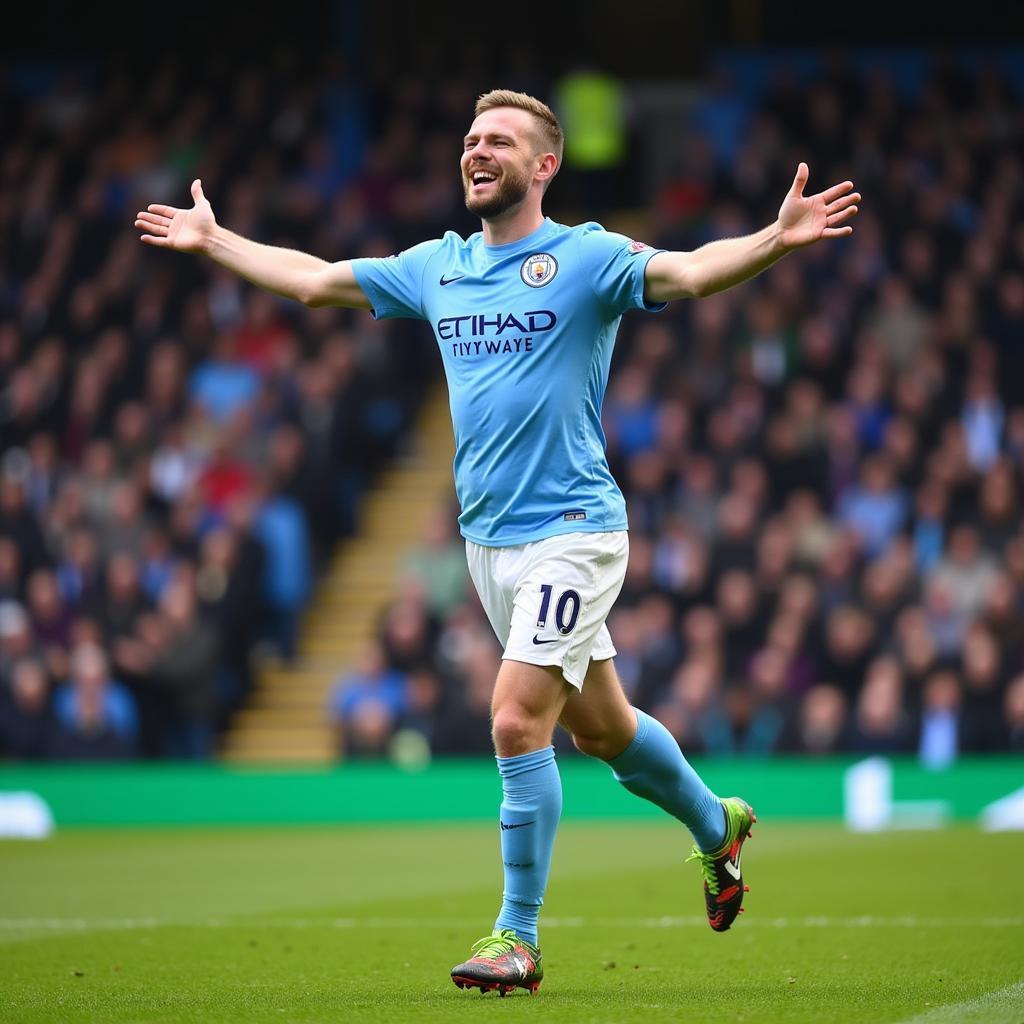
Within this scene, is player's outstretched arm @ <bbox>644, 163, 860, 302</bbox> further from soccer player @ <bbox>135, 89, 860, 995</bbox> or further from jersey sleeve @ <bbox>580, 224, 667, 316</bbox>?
jersey sleeve @ <bbox>580, 224, 667, 316</bbox>

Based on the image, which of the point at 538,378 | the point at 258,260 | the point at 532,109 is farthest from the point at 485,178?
the point at 258,260

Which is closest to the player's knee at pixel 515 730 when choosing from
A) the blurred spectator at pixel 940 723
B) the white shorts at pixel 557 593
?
the white shorts at pixel 557 593

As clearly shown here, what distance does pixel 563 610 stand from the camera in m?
6.15

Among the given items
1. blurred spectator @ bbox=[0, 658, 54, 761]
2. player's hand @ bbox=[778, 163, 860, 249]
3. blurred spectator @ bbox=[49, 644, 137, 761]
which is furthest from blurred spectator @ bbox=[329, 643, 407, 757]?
player's hand @ bbox=[778, 163, 860, 249]

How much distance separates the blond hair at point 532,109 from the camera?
21.3 feet

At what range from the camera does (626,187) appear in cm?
2519

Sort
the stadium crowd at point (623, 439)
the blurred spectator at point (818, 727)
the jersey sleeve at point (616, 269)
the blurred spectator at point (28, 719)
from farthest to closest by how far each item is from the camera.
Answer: the blurred spectator at point (28, 719)
the stadium crowd at point (623, 439)
the blurred spectator at point (818, 727)
the jersey sleeve at point (616, 269)

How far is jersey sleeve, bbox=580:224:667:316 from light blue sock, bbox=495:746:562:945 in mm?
1410

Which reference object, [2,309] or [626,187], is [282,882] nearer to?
[2,309]

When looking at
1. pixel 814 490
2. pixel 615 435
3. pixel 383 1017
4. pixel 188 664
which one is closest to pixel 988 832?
pixel 814 490

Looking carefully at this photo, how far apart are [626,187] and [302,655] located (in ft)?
28.2

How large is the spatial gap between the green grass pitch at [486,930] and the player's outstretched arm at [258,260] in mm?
2259

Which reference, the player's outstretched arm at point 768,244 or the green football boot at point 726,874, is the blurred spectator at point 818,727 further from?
the player's outstretched arm at point 768,244

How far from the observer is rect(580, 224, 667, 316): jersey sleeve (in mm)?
6215
